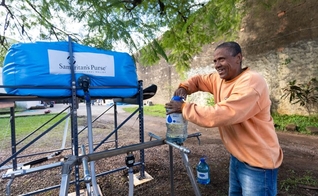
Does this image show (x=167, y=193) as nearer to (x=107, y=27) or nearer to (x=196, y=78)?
A: (x=196, y=78)

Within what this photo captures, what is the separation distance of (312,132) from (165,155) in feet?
14.0

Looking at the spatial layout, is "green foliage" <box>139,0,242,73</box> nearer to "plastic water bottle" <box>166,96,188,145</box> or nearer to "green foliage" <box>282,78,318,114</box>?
"plastic water bottle" <box>166,96,188,145</box>

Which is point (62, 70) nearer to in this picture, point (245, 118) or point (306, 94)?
point (245, 118)

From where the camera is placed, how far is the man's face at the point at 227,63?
1.22 meters

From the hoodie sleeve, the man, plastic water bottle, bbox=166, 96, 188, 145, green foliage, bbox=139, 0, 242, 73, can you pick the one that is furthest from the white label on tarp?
the hoodie sleeve

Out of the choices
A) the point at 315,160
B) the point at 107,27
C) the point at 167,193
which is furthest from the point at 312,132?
the point at 107,27

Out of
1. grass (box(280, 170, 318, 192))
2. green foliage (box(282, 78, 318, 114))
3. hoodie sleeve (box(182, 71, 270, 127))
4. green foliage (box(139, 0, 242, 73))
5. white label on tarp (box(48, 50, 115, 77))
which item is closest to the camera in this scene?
hoodie sleeve (box(182, 71, 270, 127))

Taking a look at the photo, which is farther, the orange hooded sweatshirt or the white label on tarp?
the white label on tarp

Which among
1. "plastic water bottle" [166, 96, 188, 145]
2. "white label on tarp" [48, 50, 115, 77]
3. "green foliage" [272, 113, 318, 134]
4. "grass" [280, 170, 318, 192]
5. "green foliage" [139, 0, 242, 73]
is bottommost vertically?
"grass" [280, 170, 318, 192]

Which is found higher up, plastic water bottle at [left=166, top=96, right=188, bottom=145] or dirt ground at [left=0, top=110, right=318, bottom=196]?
plastic water bottle at [left=166, top=96, right=188, bottom=145]

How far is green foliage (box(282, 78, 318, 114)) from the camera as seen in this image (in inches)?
219

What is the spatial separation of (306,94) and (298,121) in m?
0.91

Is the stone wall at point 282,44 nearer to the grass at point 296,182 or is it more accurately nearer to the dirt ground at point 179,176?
the dirt ground at point 179,176

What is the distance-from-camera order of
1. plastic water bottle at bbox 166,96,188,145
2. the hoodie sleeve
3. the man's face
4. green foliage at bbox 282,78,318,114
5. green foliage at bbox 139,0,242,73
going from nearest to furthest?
the hoodie sleeve → the man's face → plastic water bottle at bbox 166,96,188,145 → green foliage at bbox 139,0,242,73 → green foliage at bbox 282,78,318,114
